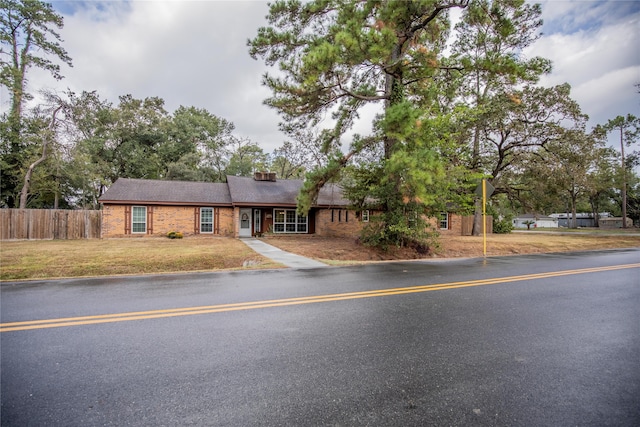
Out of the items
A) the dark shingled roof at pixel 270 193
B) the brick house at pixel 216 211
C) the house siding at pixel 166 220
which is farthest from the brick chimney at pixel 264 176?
the house siding at pixel 166 220

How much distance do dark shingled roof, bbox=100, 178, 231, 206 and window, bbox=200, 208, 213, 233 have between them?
1.77 feet

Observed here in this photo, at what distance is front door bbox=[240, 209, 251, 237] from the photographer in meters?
19.8

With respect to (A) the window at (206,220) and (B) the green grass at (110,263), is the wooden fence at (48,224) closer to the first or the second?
(A) the window at (206,220)

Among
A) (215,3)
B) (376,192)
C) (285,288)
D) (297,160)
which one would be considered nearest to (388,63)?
(376,192)

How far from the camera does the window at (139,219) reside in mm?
18005

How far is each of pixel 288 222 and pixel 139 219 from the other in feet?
30.0

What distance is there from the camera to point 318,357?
2.91 m

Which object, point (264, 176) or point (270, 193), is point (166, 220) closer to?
point (270, 193)

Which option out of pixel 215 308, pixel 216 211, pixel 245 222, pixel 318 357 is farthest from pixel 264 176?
pixel 318 357

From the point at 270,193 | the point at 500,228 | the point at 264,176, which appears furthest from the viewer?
the point at 500,228

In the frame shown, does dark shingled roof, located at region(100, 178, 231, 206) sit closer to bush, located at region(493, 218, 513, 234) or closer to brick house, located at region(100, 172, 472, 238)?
brick house, located at region(100, 172, 472, 238)

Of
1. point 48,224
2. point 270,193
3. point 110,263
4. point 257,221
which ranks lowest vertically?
point 110,263

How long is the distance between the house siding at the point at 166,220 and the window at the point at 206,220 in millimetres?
249

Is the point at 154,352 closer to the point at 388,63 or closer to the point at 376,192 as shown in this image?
the point at 376,192
